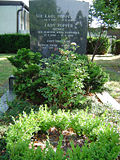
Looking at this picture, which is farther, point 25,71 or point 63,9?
point 63,9

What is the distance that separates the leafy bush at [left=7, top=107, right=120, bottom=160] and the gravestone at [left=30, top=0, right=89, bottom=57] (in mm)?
3307

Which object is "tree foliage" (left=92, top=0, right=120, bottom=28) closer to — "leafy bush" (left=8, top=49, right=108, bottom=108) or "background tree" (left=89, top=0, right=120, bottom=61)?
"background tree" (left=89, top=0, right=120, bottom=61)

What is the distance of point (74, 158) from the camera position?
1.79 meters

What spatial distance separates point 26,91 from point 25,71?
410mm

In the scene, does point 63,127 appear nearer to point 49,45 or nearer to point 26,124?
point 26,124

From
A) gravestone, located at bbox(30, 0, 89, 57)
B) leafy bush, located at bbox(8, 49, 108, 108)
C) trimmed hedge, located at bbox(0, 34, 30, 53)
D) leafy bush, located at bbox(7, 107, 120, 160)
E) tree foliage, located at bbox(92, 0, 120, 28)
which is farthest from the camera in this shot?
trimmed hedge, located at bbox(0, 34, 30, 53)

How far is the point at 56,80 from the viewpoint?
3629 mm

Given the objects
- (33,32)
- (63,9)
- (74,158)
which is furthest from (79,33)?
(74,158)

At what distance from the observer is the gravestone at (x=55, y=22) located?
5.68 m

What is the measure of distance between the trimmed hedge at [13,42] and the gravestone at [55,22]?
9127 mm

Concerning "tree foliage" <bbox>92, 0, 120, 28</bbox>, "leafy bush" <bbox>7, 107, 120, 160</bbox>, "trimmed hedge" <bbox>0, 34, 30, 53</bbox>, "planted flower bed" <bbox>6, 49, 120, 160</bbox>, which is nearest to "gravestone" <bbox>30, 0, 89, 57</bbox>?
"planted flower bed" <bbox>6, 49, 120, 160</bbox>

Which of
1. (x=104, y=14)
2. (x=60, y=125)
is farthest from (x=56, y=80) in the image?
(x=104, y=14)

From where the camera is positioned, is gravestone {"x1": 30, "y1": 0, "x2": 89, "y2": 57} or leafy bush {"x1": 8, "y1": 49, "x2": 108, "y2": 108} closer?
leafy bush {"x1": 8, "y1": 49, "x2": 108, "y2": 108}

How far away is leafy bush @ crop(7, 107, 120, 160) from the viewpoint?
1872 millimetres
